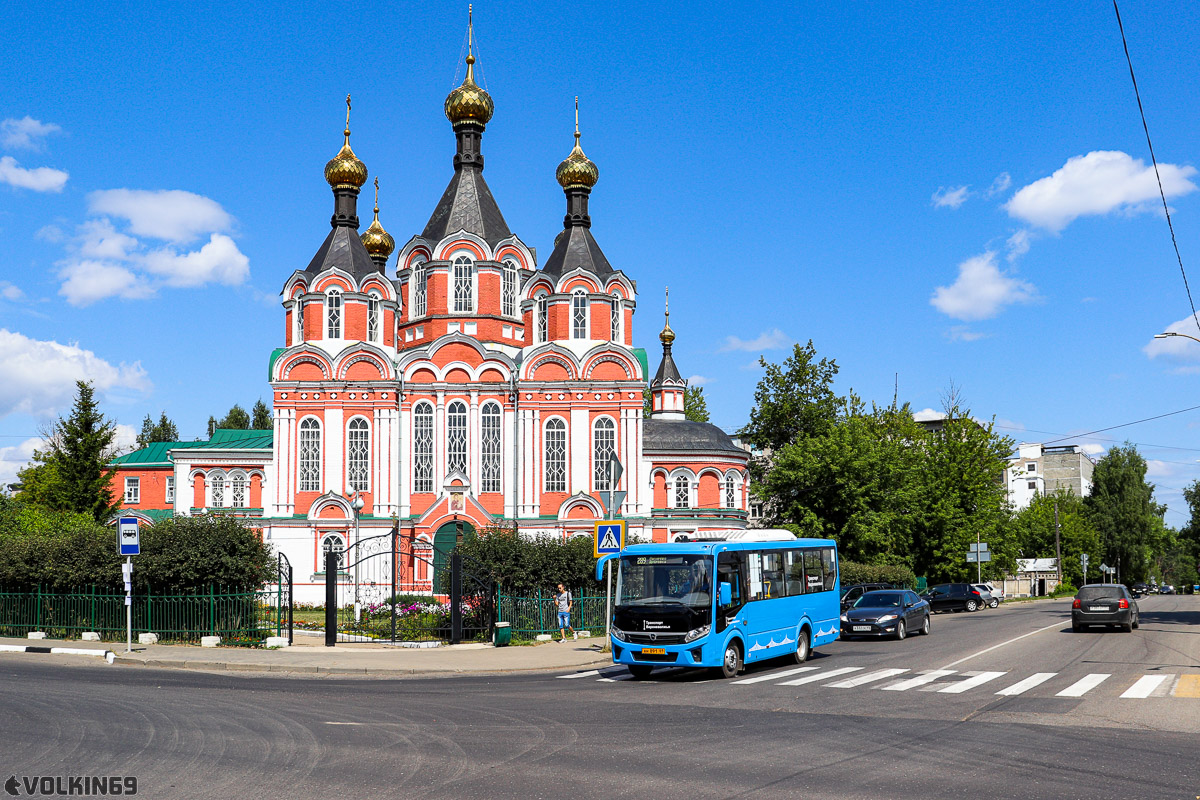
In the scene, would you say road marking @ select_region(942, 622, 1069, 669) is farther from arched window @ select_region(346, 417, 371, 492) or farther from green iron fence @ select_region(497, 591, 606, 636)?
arched window @ select_region(346, 417, 371, 492)

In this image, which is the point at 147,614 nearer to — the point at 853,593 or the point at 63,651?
the point at 63,651

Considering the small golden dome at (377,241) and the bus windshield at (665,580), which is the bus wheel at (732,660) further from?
the small golden dome at (377,241)

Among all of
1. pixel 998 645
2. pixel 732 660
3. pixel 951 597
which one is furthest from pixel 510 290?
pixel 732 660

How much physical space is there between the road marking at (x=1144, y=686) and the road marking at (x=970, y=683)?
6.92ft

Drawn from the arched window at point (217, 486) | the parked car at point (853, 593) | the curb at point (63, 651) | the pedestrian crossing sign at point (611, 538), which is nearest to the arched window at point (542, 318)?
the arched window at point (217, 486)

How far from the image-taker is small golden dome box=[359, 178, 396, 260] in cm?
5703

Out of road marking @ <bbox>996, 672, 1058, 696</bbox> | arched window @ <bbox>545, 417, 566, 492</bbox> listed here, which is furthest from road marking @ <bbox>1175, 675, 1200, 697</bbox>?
arched window @ <bbox>545, 417, 566, 492</bbox>

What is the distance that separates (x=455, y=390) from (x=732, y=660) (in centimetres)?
3046

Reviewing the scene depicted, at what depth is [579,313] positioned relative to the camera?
160 ft

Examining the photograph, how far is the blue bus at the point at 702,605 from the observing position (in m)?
18.0

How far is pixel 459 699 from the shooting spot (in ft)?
49.7

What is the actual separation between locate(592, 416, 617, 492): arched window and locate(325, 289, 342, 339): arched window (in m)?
13.1

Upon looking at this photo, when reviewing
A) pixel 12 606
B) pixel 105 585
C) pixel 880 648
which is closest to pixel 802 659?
pixel 880 648

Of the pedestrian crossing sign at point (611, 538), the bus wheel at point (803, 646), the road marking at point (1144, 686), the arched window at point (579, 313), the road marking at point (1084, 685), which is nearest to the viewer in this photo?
the road marking at point (1144, 686)
